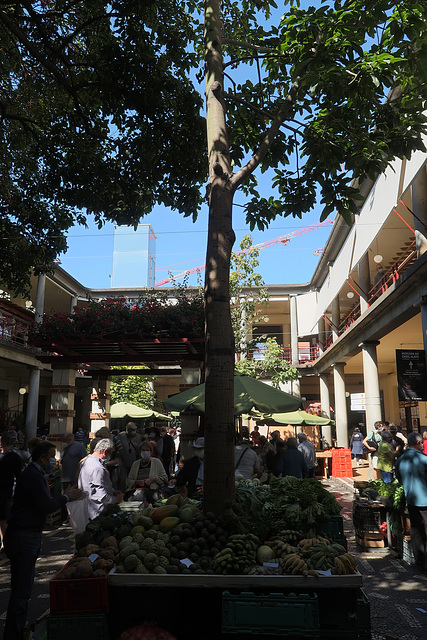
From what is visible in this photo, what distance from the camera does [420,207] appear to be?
12.3m

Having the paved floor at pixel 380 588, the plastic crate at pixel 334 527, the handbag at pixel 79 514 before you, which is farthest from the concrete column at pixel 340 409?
the plastic crate at pixel 334 527

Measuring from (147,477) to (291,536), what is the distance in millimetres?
4133

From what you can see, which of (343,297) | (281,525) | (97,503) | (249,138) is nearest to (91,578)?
(281,525)

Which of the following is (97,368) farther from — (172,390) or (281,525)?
(172,390)

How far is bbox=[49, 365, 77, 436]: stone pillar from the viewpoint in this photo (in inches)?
503

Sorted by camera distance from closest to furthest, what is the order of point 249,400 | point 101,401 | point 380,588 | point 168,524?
point 168,524, point 380,588, point 249,400, point 101,401

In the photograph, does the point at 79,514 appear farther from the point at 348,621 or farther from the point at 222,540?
the point at 348,621

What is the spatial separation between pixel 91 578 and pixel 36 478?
1.18m

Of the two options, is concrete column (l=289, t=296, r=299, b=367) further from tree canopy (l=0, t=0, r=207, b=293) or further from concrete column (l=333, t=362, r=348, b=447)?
tree canopy (l=0, t=0, r=207, b=293)

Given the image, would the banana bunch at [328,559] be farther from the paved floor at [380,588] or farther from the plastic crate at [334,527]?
the plastic crate at [334,527]

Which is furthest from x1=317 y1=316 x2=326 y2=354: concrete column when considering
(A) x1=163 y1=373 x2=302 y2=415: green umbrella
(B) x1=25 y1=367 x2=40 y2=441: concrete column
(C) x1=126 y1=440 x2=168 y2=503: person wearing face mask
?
(C) x1=126 y1=440 x2=168 y2=503: person wearing face mask

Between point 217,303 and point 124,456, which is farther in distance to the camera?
point 124,456

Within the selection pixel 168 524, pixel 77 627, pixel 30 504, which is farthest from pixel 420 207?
pixel 77 627

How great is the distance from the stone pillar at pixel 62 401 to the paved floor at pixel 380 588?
4154 mm
